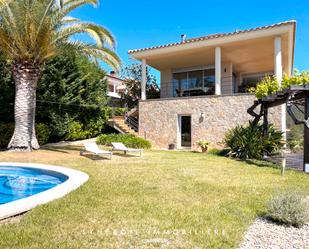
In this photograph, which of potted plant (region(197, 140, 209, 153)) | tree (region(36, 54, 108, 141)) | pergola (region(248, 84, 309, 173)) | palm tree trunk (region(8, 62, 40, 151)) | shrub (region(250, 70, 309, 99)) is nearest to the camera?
pergola (region(248, 84, 309, 173))

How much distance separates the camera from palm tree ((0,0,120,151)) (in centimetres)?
1559

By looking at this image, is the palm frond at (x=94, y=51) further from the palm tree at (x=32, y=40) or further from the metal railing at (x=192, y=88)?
the metal railing at (x=192, y=88)

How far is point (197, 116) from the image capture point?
21.4m

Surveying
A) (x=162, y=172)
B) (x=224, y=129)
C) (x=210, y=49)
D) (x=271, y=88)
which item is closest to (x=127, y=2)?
(x=210, y=49)

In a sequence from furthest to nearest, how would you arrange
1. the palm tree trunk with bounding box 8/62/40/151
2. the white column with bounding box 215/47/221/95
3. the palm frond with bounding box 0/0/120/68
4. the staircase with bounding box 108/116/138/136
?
the staircase with bounding box 108/116/138/136 → the white column with bounding box 215/47/221/95 → the palm tree trunk with bounding box 8/62/40/151 → the palm frond with bounding box 0/0/120/68

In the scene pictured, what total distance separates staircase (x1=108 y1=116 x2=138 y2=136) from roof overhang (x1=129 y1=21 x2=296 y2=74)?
4.97 m

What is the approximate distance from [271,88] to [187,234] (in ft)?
37.3

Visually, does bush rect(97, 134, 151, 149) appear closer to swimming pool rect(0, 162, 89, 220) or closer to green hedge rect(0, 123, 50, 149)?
green hedge rect(0, 123, 50, 149)

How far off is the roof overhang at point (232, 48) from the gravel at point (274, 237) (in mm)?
15449

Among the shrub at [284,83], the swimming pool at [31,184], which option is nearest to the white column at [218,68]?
the shrub at [284,83]

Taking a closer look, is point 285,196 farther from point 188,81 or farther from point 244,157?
point 188,81

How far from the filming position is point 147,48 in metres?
23.0

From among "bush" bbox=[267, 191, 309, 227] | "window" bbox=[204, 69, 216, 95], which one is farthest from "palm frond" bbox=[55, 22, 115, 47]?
"bush" bbox=[267, 191, 309, 227]

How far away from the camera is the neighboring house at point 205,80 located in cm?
1964
